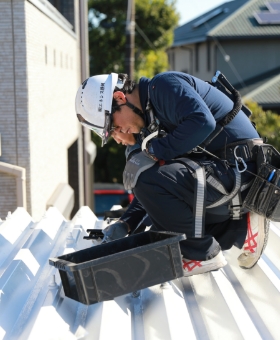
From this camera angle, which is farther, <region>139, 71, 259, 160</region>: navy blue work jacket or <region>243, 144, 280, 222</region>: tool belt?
<region>243, 144, 280, 222</region>: tool belt

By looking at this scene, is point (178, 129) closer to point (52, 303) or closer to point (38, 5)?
point (52, 303)

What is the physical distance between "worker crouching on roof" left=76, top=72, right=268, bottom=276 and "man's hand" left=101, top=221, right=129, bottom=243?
359mm

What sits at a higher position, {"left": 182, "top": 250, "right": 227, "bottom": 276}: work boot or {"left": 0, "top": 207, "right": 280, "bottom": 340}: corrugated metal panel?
{"left": 182, "top": 250, "right": 227, "bottom": 276}: work boot

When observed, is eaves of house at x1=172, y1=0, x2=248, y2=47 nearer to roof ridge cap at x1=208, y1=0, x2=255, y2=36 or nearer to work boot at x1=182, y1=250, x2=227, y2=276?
roof ridge cap at x1=208, y1=0, x2=255, y2=36

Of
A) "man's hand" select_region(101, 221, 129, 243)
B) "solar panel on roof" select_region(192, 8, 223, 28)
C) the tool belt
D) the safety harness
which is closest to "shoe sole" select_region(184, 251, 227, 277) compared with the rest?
the safety harness

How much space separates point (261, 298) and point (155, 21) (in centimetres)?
2937

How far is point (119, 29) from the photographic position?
31.0m

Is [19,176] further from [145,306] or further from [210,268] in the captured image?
[145,306]

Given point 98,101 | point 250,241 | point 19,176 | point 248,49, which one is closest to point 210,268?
point 250,241

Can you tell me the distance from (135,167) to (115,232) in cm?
65

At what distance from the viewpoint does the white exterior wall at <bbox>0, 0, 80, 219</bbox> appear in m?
8.28

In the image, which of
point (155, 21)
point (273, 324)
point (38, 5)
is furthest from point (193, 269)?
point (155, 21)

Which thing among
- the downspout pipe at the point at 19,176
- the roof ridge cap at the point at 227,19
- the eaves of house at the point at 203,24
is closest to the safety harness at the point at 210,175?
the downspout pipe at the point at 19,176

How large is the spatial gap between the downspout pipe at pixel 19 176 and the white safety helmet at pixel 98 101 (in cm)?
449
